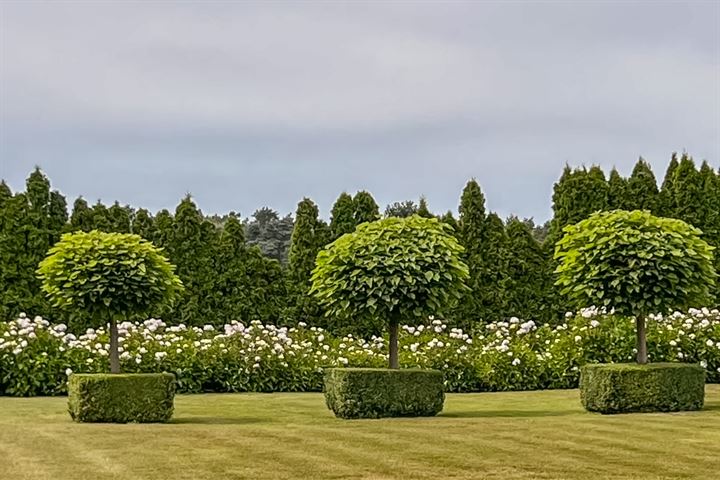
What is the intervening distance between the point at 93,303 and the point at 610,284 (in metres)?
7.00

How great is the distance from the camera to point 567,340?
2016 cm

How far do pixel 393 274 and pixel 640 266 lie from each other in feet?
11.2

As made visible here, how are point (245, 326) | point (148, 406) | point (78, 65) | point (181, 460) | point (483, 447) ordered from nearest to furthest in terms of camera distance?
1. point (181, 460)
2. point (483, 447)
3. point (148, 406)
4. point (78, 65)
5. point (245, 326)

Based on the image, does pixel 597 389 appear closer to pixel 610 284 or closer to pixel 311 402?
pixel 610 284

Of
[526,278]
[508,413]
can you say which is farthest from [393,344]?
[526,278]

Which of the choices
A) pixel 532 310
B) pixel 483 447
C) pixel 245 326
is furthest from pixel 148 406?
pixel 532 310

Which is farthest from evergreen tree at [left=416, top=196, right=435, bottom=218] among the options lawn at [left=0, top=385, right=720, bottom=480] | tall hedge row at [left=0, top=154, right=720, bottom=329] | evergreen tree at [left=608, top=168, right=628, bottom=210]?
lawn at [left=0, top=385, right=720, bottom=480]

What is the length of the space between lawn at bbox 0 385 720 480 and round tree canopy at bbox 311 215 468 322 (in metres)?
1.55

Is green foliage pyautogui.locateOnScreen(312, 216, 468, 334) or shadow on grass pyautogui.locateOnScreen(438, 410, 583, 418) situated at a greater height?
green foliage pyautogui.locateOnScreen(312, 216, 468, 334)

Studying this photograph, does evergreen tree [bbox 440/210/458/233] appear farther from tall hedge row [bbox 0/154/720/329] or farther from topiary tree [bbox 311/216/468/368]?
topiary tree [bbox 311/216/468/368]

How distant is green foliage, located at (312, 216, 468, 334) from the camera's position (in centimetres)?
1444

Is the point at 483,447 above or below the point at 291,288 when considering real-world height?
below

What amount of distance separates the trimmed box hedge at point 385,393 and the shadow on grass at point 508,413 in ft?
1.52

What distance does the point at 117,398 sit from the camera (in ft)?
45.2
